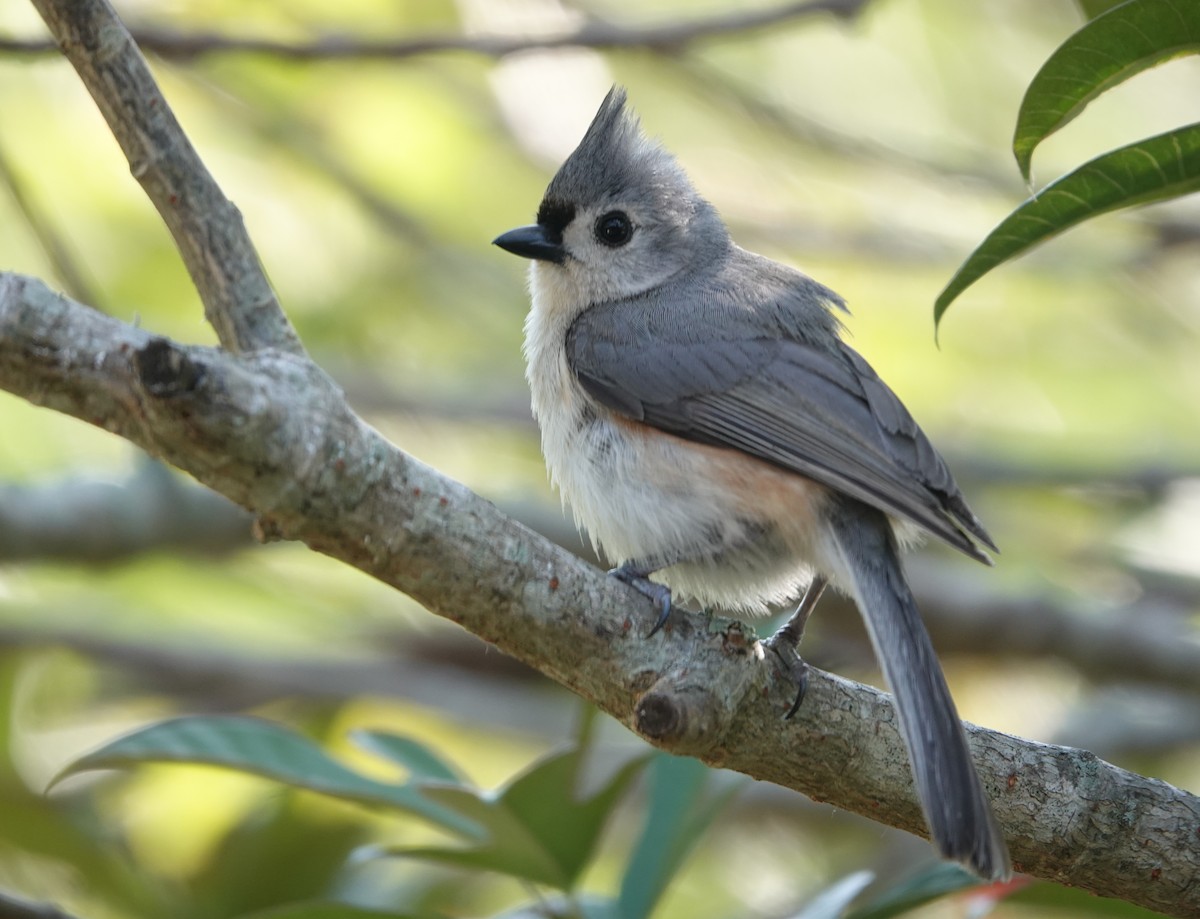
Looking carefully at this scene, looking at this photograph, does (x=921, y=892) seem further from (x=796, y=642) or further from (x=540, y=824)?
(x=540, y=824)

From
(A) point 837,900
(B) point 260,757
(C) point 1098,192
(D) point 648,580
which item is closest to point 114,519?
(B) point 260,757

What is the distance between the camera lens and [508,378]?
5.77 m

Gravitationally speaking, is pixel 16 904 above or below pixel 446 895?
below

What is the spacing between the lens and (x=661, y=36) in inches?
147

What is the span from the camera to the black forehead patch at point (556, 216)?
3713 mm

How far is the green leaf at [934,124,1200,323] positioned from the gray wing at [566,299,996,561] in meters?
0.62

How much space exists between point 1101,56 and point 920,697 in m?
1.10

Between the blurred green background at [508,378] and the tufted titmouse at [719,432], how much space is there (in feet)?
2.09

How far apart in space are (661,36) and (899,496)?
5.34ft

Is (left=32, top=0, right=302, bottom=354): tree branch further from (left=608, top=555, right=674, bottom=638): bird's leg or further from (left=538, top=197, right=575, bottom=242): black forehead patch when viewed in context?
(left=538, top=197, right=575, bottom=242): black forehead patch

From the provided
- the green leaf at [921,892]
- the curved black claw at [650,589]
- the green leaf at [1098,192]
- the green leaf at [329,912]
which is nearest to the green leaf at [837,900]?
the green leaf at [921,892]

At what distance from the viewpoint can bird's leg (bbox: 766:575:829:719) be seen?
7.99 ft

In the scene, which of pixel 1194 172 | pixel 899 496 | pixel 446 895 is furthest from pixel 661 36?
pixel 446 895

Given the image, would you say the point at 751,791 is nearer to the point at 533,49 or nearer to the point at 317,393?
the point at 533,49
